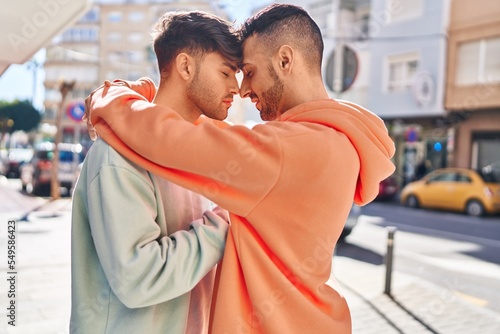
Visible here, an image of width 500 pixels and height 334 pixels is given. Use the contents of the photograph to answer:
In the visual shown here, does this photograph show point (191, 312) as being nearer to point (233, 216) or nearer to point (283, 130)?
point (233, 216)

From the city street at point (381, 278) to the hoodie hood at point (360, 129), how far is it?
2.13 m

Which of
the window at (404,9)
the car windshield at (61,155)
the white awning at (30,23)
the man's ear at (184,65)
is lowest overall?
the car windshield at (61,155)

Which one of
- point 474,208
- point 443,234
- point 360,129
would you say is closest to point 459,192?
point 474,208

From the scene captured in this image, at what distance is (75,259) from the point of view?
1461mm

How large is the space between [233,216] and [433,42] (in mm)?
20864

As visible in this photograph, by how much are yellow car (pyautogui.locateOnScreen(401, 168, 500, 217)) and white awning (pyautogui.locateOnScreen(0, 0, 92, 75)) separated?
15178 mm

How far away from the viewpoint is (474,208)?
602 inches

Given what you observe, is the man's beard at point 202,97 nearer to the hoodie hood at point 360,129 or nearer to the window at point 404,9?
the hoodie hood at point 360,129

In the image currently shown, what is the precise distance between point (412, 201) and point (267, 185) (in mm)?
17391

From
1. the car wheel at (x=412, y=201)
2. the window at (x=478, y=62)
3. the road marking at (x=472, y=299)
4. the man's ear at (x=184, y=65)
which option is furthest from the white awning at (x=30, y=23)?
the window at (x=478, y=62)

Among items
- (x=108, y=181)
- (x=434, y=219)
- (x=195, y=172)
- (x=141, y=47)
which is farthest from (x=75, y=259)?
(x=141, y=47)

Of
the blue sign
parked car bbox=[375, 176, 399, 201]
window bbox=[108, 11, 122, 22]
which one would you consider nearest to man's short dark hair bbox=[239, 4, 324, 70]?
the blue sign

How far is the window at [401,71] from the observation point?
2109 cm

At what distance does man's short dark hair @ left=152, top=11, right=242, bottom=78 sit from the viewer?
1.54 metres
